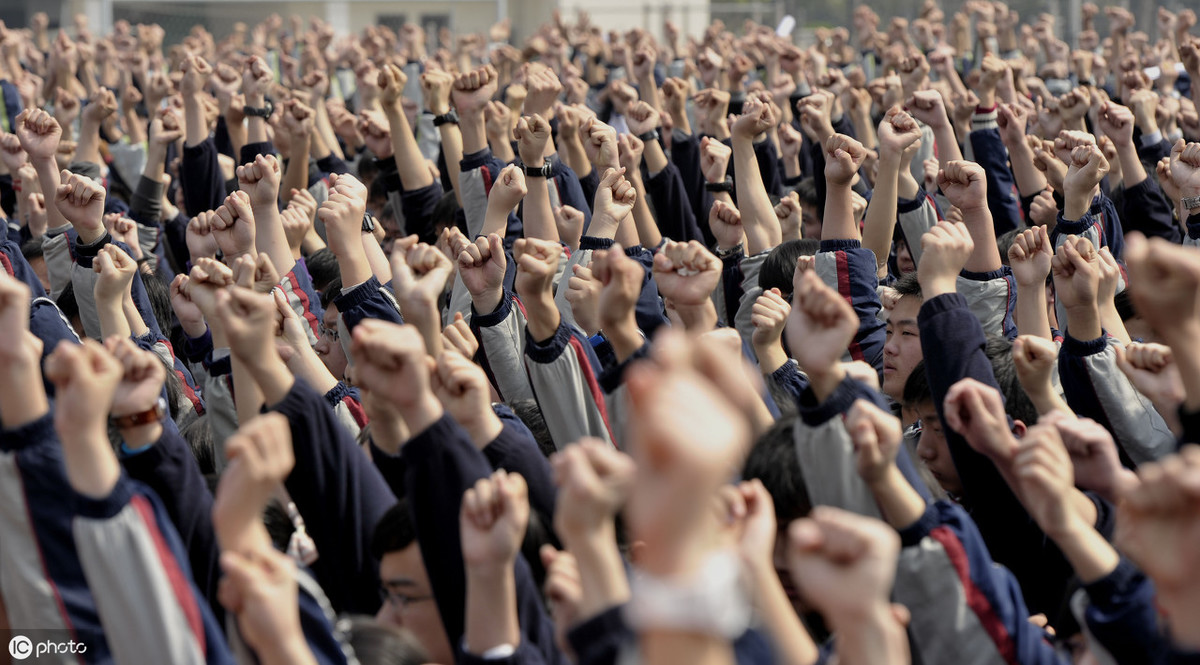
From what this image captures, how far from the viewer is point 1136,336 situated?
3320mm

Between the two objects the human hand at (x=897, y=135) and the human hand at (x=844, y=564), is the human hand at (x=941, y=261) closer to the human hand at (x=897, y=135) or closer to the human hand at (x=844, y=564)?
the human hand at (x=897, y=135)

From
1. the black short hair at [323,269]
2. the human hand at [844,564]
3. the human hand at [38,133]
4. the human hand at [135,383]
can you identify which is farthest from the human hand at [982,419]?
the human hand at [38,133]

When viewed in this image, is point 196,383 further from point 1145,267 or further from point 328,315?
point 1145,267

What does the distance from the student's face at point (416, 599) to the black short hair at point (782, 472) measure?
62 cm

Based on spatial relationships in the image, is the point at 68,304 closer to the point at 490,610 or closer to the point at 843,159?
the point at 843,159

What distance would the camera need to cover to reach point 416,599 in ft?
6.77

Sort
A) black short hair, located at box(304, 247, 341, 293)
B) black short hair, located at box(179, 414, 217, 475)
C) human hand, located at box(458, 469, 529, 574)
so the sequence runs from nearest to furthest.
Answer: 1. human hand, located at box(458, 469, 529, 574)
2. black short hair, located at box(179, 414, 217, 475)
3. black short hair, located at box(304, 247, 341, 293)

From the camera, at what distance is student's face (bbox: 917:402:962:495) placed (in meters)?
2.70

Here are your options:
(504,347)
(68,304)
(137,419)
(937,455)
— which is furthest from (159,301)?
(937,455)

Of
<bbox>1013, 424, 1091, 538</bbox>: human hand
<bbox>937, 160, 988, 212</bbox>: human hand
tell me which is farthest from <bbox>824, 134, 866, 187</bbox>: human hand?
<bbox>1013, 424, 1091, 538</bbox>: human hand

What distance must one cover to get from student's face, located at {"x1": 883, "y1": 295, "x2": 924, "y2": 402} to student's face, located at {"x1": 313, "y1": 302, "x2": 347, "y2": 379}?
154 centimetres

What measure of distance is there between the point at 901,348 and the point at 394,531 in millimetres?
1711

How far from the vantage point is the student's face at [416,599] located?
2.04 meters

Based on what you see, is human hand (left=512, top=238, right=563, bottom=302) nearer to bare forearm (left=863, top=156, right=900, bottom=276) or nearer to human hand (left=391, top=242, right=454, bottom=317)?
human hand (left=391, top=242, right=454, bottom=317)
